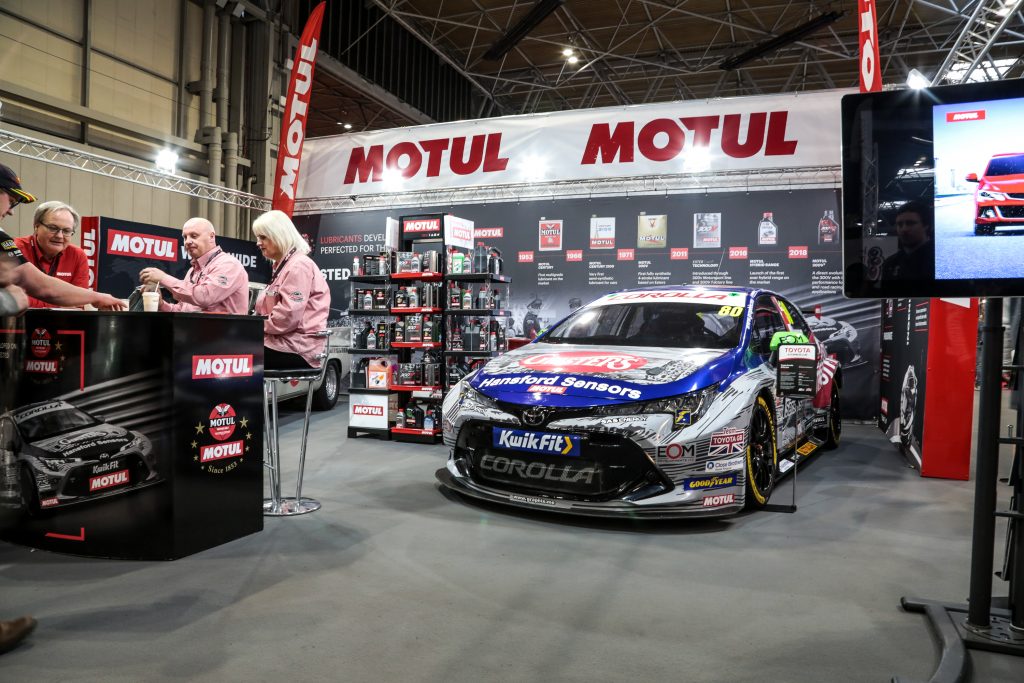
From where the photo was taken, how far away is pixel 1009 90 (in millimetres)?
1979

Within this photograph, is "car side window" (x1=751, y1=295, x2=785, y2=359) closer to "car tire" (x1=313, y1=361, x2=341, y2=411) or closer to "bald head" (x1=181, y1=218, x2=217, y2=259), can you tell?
"bald head" (x1=181, y1=218, x2=217, y2=259)

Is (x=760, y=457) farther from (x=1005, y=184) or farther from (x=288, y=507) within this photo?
(x=288, y=507)

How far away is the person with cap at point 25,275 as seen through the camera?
2.13 m

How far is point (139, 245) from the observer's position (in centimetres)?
811

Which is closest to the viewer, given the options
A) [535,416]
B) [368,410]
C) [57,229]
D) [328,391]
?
[535,416]

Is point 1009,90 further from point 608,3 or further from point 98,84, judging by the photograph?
point 608,3

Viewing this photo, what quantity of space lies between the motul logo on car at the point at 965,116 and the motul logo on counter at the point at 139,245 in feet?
27.1

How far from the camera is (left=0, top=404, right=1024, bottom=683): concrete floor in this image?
195cm

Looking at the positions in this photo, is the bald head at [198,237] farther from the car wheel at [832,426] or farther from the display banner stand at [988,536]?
the car wheel at [832,426]

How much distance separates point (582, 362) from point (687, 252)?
5225 mm

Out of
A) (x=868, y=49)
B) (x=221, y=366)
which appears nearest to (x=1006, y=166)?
Result: (x=221, y=366)

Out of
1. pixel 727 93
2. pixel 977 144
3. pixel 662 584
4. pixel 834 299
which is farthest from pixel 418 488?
pixel 727 93

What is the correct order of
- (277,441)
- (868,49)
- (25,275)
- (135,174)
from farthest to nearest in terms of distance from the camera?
(135,174), (868,49), (277,441), (25,275)

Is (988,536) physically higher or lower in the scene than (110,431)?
lower
